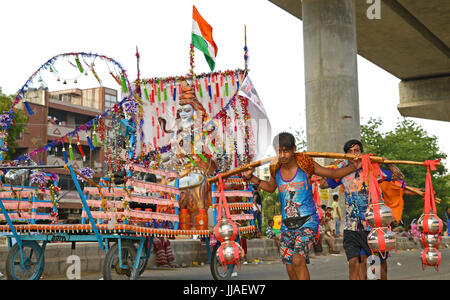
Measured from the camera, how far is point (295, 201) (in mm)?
5969

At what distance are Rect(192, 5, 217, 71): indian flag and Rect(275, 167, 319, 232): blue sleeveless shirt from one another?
6.85 meters

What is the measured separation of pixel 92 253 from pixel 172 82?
5061 millimetres

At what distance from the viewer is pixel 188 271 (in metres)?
12.4

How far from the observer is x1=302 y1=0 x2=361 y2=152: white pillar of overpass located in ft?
62.3

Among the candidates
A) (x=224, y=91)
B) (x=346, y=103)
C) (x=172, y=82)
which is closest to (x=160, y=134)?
(x=172, y=82)

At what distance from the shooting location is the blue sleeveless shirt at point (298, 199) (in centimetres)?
593

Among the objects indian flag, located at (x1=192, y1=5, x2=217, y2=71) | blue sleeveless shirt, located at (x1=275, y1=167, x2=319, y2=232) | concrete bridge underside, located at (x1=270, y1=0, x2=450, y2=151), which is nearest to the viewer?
blue sleeveless shirt, located at (x1=275, y1=167, x2=319, y2=232)

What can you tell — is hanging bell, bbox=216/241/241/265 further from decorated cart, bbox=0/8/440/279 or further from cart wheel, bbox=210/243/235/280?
cart wheel, bbox=210/243/235/280

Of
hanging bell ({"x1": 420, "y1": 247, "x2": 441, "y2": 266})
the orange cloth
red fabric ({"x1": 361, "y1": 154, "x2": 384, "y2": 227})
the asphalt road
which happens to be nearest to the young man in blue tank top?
red fabric ({"x1": 361, "y1": 154, "x2": 384, "y2": 227})

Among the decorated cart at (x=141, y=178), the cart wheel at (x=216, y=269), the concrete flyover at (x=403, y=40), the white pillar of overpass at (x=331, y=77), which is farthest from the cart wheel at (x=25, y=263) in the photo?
the concrete flyover at (x=403, y=40)

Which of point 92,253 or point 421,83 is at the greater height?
point 421,83

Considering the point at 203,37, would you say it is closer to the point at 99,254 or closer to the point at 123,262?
the point at 99,254

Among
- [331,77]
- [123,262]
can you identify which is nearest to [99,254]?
[123,262]
